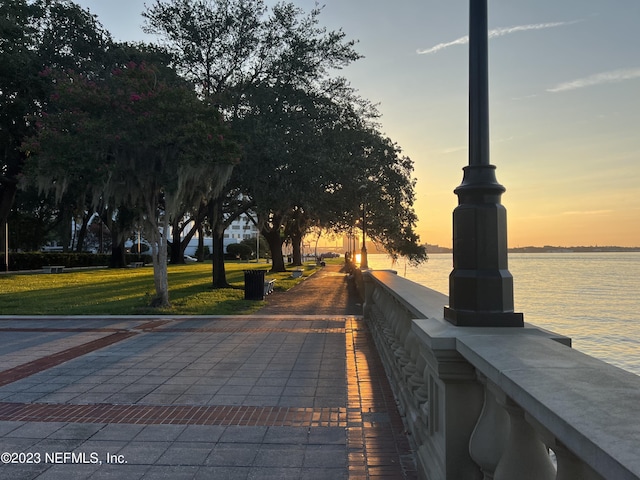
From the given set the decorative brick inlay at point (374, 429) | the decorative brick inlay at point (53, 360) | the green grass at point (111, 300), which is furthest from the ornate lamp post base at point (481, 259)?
the green grass at point (111, 300)

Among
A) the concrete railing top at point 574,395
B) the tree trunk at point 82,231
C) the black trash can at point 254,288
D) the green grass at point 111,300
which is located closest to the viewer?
the concrete railing top at point 574,395

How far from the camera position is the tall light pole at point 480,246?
3.13 metres

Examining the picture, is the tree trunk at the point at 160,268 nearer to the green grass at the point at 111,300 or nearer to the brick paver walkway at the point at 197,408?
the green grass at the point at 111,300

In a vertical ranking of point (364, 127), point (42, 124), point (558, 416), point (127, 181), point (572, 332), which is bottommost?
point (572, 332)

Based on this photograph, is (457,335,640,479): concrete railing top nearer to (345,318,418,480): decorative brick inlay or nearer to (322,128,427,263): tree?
(345,318,418,480): decorative brick inlay

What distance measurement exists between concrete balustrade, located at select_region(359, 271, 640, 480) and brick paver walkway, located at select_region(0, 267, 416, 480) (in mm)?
1023

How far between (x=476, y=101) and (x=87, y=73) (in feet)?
62.7

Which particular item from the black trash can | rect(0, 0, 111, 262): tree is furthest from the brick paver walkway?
rect(0, 0, 111, 262): tree

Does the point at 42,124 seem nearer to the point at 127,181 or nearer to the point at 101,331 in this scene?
the point at 127,181

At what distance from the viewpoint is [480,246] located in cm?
318

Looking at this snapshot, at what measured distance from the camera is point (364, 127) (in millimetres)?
22734

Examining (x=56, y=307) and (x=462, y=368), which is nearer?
(x=462, y=368)

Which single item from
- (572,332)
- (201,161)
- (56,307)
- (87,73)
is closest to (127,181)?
(201,161)

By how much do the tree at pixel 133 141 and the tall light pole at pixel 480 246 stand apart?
11.3m
